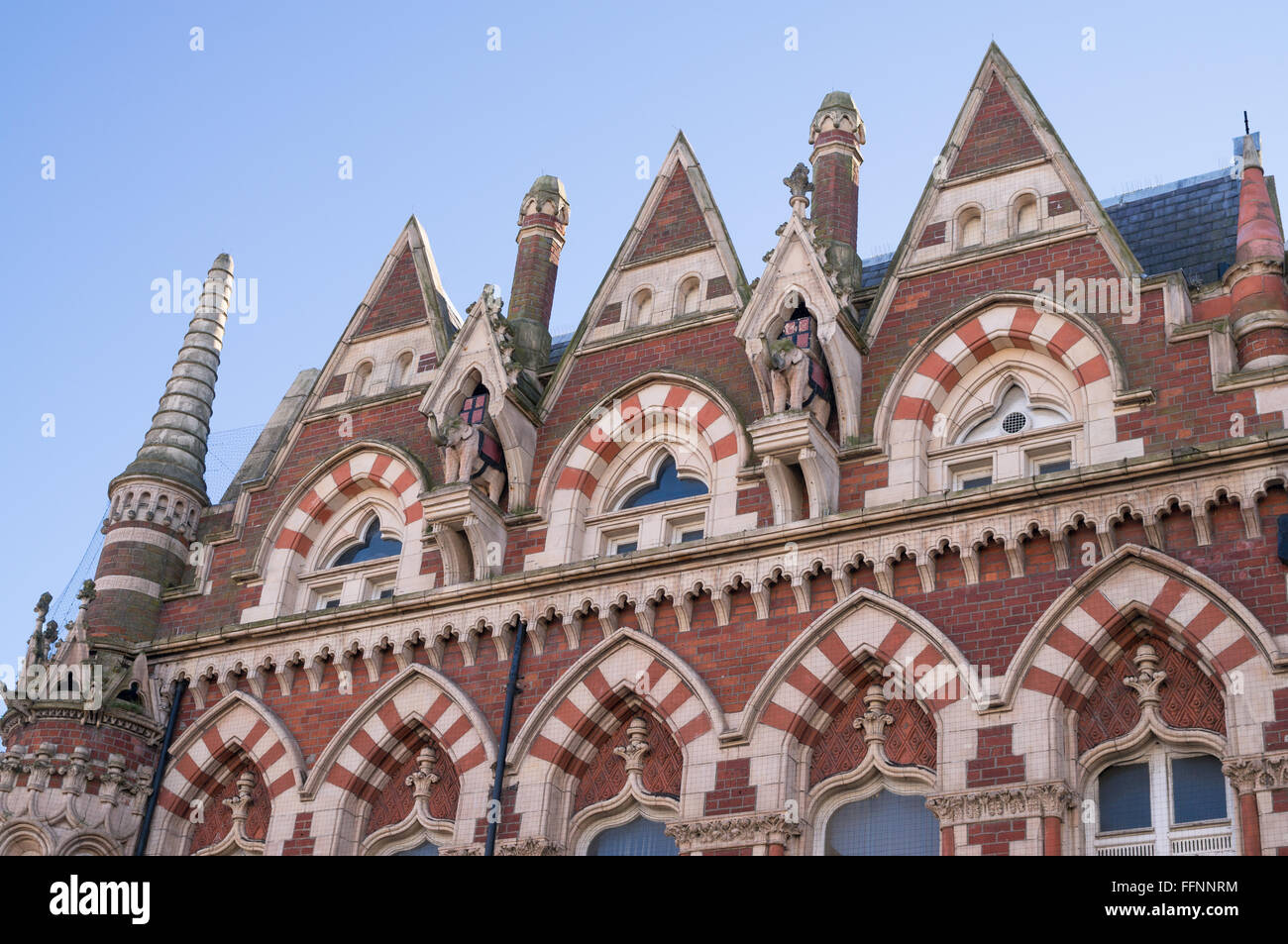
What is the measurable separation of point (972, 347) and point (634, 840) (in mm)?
7405

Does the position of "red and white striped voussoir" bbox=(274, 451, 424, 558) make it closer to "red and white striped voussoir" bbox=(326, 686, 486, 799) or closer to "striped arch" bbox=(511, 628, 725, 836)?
"red and white striped voussoir" bbox=(326, 686, 486, 799)

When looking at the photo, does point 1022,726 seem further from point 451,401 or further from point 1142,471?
point 451,401

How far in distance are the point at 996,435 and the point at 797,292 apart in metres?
3.17

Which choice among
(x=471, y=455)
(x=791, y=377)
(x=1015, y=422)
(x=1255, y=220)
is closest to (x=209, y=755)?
(x=471, y=455)

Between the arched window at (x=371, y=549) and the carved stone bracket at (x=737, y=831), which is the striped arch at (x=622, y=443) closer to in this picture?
the arched window at (x=371, y=549)

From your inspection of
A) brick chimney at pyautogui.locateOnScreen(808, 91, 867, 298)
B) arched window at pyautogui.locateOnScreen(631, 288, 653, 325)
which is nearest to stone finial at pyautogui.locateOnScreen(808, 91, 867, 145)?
brick chimney at pyautogui.locateOnScreen(808, 91, 867, 298)

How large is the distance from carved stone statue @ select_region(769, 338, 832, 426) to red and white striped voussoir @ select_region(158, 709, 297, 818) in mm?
8220

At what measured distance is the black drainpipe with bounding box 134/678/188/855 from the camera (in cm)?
2369

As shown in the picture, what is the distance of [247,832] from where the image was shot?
76.7 feet

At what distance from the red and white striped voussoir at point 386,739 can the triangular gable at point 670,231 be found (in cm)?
467

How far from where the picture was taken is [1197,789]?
18109 millimetres

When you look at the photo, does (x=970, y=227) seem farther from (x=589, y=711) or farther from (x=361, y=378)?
(x=361, y=378)
